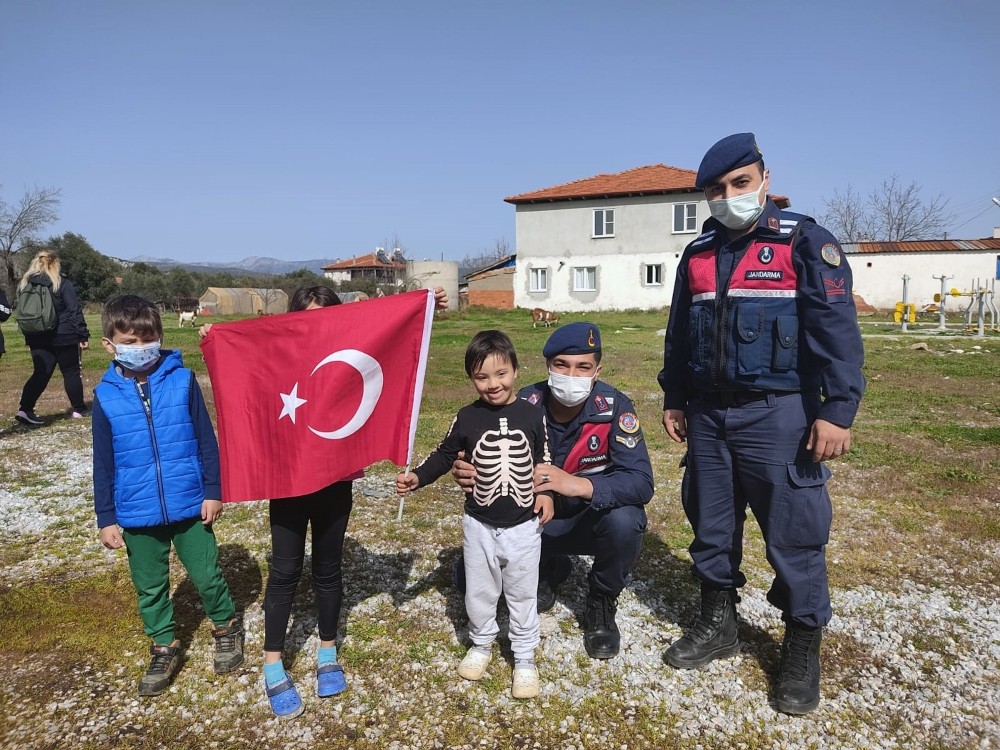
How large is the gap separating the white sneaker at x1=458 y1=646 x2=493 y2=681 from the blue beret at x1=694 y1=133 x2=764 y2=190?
8.13ft

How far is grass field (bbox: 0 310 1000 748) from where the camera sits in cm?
279

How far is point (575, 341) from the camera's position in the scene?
10.8ft

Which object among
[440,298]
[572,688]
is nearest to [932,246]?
[440,298]

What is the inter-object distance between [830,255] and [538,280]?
34.0 meters

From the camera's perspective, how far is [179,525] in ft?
10.3

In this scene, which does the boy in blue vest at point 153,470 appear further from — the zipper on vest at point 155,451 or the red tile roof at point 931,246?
the red tile roof at point 931,246

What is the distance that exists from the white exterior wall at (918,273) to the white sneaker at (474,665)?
116ft

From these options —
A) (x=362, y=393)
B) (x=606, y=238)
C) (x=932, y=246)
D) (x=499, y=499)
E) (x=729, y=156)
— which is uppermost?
(x=606, y=238)

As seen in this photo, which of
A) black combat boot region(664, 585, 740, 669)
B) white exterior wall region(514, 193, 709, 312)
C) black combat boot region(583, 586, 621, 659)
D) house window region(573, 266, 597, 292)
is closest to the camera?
black combat boot region(664, 585, 740, 669)

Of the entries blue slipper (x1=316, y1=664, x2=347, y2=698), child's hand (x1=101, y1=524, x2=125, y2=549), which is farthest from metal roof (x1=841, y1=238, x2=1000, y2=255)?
child's hand (x1=101, y1=524, x2=125, y2=549)

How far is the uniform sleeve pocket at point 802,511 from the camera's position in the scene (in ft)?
9.46

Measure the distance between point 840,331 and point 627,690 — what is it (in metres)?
1.92

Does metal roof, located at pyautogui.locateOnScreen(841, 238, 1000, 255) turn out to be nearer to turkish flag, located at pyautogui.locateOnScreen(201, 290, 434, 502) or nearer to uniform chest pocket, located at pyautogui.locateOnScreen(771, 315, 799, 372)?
uniform chest pocket, located at pyautogui.locateOnScreen(771, 315, 799, 372)

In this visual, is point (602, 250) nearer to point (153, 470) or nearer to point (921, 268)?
point (921, 268)
